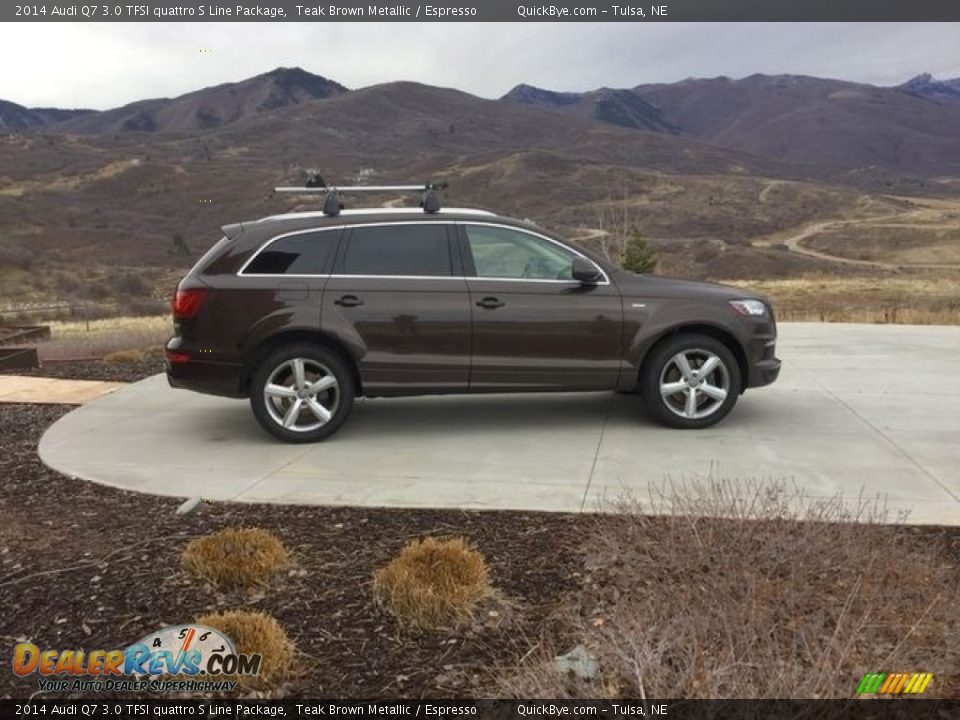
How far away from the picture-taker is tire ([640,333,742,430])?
21.4 ft

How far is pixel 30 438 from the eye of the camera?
6.92m

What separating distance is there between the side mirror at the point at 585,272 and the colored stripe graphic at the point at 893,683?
392cm

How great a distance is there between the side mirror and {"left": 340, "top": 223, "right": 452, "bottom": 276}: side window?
3.07 feet

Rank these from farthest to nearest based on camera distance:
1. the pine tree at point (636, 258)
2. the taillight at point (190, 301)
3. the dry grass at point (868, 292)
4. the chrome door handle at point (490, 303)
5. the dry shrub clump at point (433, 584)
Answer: the dry grass at point (868, 292)
the pine tree at point (636, 258)
the chrome door handle at point (490, 303)
the taillight at point (190, 301)
the dry shrub clump at point (433, 584)

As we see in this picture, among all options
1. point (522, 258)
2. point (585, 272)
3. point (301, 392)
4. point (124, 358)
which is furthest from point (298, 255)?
point (124, 358)

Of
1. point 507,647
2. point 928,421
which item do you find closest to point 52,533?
point 507,647

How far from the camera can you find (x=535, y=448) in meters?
6.18

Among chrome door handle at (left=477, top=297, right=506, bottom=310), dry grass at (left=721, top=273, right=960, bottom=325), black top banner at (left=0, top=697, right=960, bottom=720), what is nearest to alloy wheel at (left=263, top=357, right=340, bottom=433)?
chrome door handle at (left=477, top=297, right=506, bottom=310)

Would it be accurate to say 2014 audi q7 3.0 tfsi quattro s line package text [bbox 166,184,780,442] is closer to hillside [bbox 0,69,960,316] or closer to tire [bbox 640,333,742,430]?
tire [bbox 640,333,742,430]

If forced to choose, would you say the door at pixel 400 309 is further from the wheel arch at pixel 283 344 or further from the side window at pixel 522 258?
the side window at pixel 522 258

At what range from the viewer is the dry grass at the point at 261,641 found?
3.14 metres

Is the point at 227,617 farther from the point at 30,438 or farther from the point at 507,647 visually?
the point at 30,438

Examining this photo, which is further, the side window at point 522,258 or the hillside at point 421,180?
the hillside at point 421,180

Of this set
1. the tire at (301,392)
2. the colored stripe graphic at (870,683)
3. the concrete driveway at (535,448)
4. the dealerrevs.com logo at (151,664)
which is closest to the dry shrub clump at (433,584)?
the dealerrevs.com logo at (151,664)
